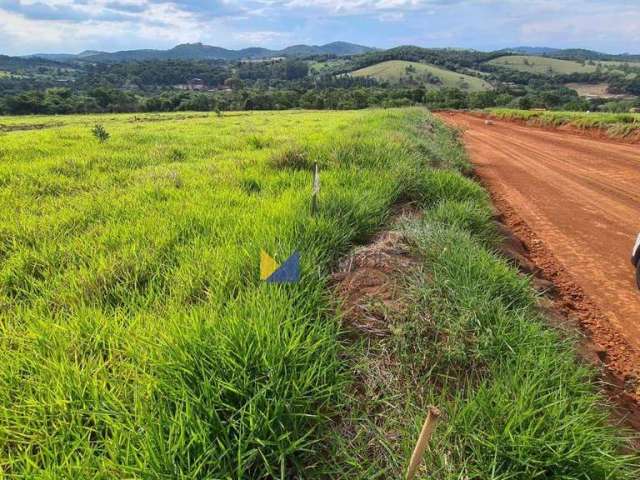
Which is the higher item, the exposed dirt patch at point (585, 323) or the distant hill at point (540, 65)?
the distant hill at point (540, 65)

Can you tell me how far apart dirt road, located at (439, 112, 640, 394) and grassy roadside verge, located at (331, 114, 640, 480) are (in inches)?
61.7

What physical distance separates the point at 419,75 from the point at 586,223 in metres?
147

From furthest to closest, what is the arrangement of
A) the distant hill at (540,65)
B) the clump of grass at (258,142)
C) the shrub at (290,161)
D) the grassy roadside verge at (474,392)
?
1. the distant hill at (540,65)
2. the clump of grass at (258,142)
3. the shrub at (290,161)
4. the grassy roadside verge at (474,392)

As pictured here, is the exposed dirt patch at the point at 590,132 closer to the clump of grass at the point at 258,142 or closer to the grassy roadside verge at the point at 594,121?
the grassy roadside verge at the point at 594,121

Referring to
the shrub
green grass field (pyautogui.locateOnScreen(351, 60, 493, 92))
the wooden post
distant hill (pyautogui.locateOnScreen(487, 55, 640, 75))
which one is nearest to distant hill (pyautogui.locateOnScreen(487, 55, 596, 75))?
distant hill (pyautogui.locateOnScreen(487, 55, 640, 75))

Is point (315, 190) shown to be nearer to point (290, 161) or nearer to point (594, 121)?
point (290, 161)

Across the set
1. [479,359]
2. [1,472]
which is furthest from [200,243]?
[479,359]

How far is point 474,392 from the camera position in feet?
6.74

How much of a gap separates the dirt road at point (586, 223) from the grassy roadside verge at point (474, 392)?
1567mm

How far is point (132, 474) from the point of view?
143 centimetres

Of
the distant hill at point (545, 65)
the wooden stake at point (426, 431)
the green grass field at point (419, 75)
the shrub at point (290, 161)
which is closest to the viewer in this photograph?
the wooden stake at point (426, 431)

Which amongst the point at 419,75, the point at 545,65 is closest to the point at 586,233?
the point at 419,75

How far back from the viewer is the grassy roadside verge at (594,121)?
19.8m

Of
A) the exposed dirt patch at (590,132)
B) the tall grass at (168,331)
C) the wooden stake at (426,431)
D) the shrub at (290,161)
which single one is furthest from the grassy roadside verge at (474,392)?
the exposed dirt patch at (590,132)
